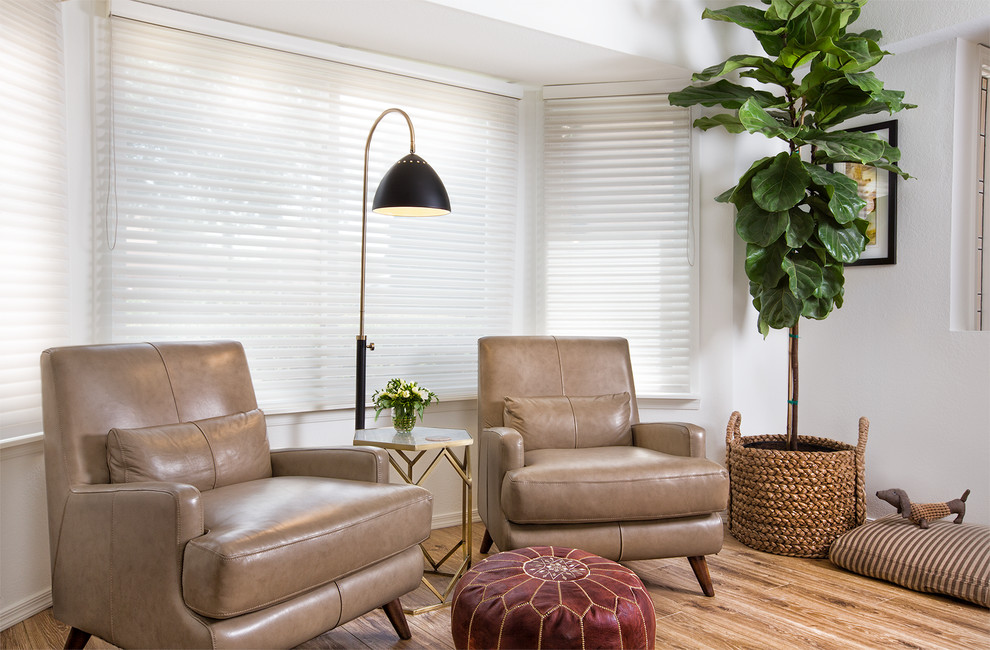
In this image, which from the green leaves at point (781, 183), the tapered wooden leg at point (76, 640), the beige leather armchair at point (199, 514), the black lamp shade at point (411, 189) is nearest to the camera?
the beige leather armchair at point (199, 514)

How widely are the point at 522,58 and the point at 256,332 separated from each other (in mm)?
1802

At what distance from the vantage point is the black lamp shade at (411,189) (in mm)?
2760

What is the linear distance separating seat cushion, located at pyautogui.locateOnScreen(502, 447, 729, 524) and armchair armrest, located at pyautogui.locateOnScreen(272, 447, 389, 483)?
1.63ft

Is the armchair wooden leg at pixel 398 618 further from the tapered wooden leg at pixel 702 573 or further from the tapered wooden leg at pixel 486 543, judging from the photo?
the tapered wooden leg at pixel 702 573

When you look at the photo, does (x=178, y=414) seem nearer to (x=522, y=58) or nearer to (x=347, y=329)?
(x=347, y=329)

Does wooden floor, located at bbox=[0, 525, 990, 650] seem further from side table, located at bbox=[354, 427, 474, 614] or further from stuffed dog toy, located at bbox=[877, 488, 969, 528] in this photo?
stuffed dog toy, located at bbox=[877, 488, 969, 528]

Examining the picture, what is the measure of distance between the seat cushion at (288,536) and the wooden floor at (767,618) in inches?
17.5

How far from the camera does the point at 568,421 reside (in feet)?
10.2

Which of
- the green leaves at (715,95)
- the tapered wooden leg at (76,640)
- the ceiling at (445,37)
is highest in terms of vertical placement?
the ceiling at (445,37)

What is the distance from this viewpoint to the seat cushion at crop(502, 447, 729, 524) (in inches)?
99.3

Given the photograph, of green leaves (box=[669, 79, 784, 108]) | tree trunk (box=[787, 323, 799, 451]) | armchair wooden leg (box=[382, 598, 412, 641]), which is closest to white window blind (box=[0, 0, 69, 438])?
armchair wooden leg (box=[382, 598, 412, 641])

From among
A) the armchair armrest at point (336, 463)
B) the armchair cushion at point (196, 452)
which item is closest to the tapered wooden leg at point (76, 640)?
the armchair cushion at point (196, 452)

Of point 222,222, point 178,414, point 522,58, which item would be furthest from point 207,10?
point 178,414

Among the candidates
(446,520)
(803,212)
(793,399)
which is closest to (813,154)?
(803,212)
